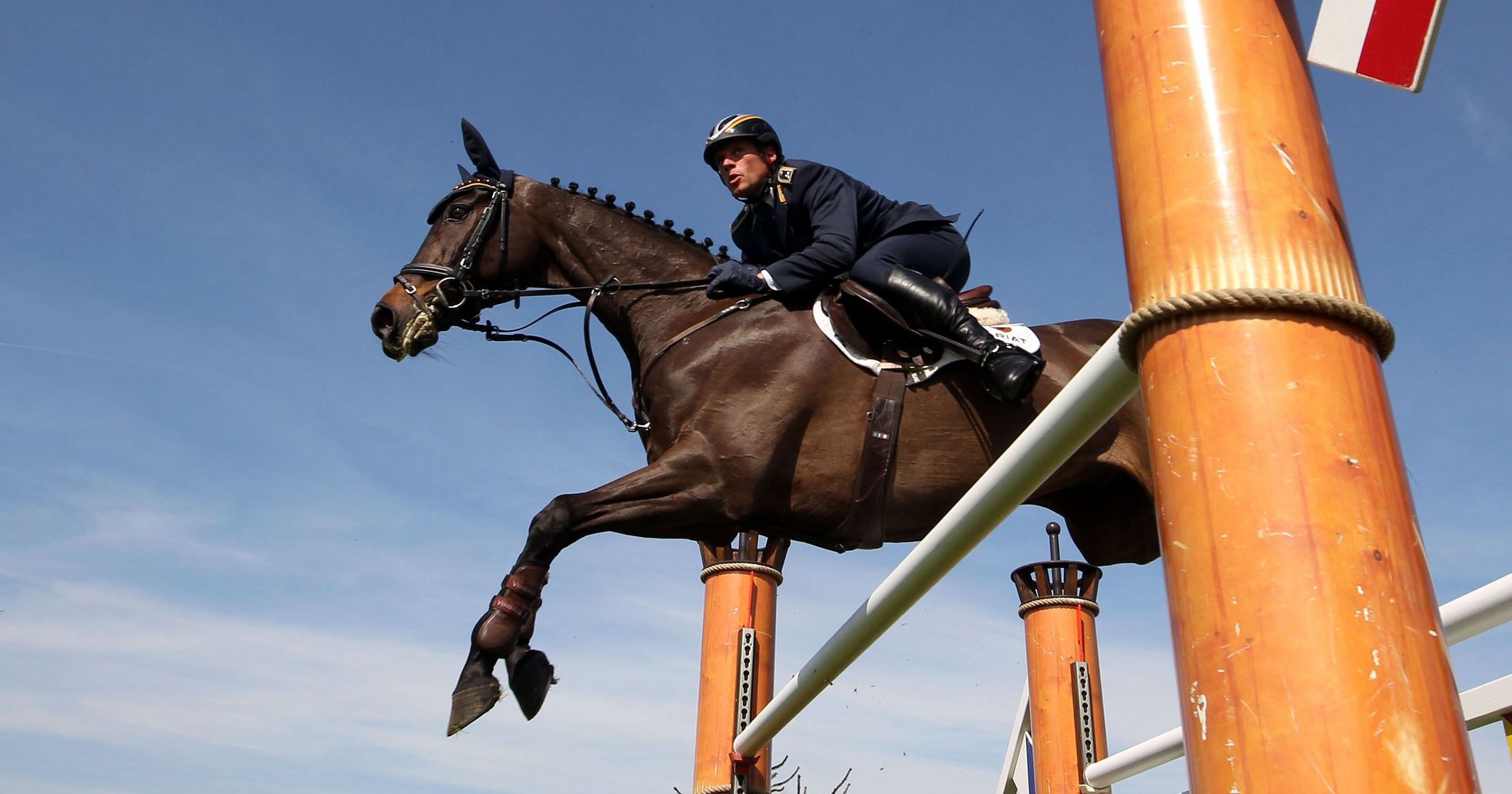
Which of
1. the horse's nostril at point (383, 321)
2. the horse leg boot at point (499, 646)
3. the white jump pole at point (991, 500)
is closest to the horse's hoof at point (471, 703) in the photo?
the horse leg boot at point (499, 646)

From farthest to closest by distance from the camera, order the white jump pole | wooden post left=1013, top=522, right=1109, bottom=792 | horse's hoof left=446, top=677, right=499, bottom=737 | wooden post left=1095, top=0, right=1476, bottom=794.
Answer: wooden post left=1013, top=522, right=1109, bottom=792
horse's hoof left=446, top=677, right=499, bottom=737
the white jump pole
wooden post left=1095, top=0, right=1476, bottom=794

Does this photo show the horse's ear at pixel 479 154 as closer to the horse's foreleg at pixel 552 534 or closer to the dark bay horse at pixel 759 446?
the dark bay horse at pixel 759 446

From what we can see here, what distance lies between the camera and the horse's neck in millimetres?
4582

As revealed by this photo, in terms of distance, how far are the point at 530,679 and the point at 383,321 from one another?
1614 mm

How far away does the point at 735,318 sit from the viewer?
14.3ft

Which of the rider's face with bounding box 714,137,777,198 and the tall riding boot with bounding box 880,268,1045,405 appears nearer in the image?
the tall riding boot with bounding box 880,268,1045,405

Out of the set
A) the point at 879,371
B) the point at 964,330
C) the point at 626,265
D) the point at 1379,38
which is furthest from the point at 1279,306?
the point at 626,265

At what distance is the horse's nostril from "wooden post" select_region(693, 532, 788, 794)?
2.54 meters

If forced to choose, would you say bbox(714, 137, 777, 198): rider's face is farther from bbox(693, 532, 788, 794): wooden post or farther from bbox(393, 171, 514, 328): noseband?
bbox(693, 532, 788, 794): wooden post

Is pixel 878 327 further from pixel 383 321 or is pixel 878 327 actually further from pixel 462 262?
pixel 383 321

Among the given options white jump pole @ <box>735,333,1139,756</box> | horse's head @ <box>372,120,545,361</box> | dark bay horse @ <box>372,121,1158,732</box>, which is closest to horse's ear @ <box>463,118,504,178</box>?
horse's head @ <box>372,120,545,361</box>

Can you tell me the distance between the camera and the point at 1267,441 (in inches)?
48.1

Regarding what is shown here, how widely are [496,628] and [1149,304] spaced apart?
8.86ft

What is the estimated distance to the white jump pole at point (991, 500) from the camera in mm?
1588
